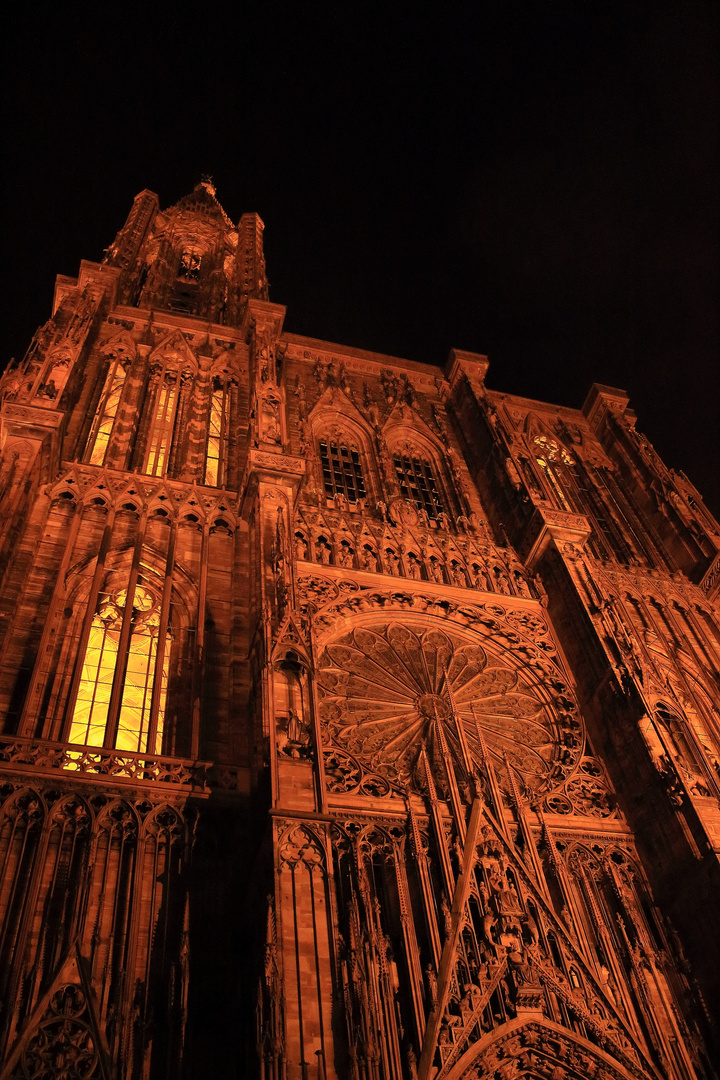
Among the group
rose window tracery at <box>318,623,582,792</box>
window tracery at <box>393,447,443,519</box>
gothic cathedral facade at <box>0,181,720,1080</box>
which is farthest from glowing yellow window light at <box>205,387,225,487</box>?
rose window tracery at <box>318,623,582,792</box>

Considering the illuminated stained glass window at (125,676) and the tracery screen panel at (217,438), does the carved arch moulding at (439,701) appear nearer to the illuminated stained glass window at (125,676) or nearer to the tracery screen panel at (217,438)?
the illuminated stained glass window at (125,676)

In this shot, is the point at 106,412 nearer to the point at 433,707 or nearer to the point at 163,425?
the point at 163,425

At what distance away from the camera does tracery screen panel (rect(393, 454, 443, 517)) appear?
23.8 metres

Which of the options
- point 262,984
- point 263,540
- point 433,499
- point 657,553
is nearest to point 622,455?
point 657,553

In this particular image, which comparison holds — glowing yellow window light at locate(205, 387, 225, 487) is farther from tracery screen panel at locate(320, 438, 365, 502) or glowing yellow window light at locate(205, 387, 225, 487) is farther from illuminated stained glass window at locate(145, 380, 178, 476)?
tracery screen panel at locate(320, 438, 365, 502)

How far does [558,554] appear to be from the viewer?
66.0 ft

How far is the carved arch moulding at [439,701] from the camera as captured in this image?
1577 centimetres

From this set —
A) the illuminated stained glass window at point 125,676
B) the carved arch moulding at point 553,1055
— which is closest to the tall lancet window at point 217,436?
the illuminated stained glass window at point 125,676

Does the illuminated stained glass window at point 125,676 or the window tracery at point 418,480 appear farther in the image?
the window tracery at point 418,480

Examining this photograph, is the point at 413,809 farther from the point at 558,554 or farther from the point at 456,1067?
the point at 558,554

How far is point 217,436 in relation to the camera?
22.7 m

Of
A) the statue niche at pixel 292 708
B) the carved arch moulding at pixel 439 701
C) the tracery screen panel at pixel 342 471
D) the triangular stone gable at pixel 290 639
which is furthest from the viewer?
the tracery screen panel at pixel 342 471

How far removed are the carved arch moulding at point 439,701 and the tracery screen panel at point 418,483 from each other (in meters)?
5.34

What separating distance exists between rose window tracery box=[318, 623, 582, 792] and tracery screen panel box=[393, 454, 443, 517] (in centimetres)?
565
